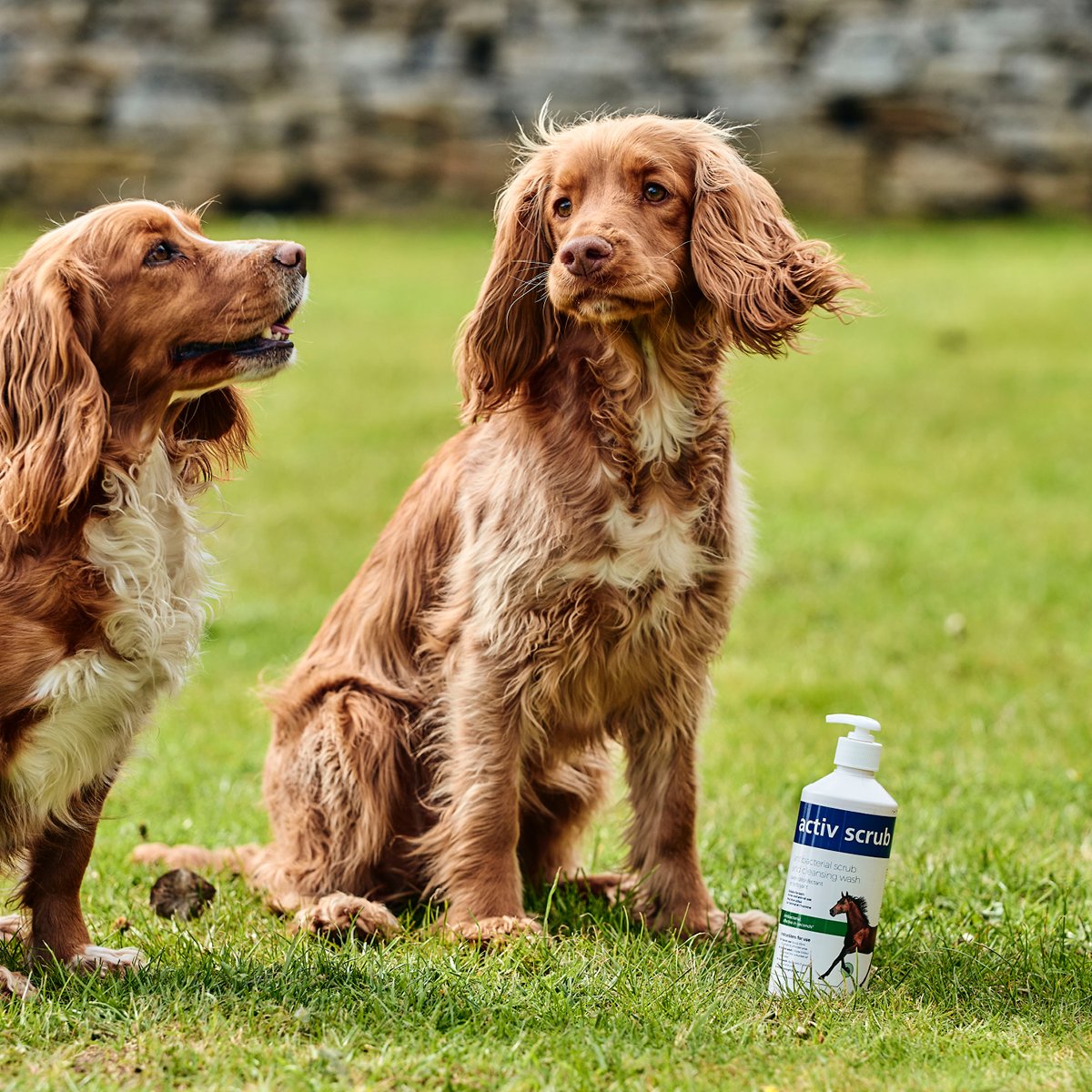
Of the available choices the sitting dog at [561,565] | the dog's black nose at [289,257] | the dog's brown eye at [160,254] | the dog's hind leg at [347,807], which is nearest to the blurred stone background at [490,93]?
the sitting dog at [561,565]

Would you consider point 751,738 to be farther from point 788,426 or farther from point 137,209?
point 788,426

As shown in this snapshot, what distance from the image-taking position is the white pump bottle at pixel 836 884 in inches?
137

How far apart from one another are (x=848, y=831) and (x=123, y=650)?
5.55ft

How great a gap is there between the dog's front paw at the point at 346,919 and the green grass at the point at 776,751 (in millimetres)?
113

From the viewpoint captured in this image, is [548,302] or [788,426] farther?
[788,426]

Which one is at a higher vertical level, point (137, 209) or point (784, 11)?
point (784, 11)

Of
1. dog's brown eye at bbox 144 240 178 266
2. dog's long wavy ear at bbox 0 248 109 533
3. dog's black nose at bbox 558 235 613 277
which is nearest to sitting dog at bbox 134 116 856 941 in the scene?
dog's black nose at bbox 558 235 613 277

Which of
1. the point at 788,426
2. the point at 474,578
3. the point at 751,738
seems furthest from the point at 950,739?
the point at 788,426

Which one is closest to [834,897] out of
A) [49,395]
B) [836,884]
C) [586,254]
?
[836,884]

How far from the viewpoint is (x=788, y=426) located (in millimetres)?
11344

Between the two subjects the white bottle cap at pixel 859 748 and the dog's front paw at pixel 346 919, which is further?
the dog's front paw at pixel 346 919

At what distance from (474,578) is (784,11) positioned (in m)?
14.5

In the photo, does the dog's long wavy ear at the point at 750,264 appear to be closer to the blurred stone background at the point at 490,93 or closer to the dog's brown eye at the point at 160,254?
the dog's brown eye at the point at 160,254

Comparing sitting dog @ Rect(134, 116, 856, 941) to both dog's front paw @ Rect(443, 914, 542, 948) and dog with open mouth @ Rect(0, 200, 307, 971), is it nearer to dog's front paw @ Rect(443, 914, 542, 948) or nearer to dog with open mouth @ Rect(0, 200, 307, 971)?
dog's front paw @ Rect(443, 914, 542, 948)
